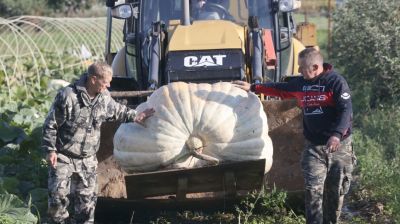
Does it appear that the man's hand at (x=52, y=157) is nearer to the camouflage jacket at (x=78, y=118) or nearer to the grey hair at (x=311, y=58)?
the camouflage jacket at (x=78, y=118)

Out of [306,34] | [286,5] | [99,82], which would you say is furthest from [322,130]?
[306,34]

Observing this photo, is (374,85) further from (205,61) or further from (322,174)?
(322,174)

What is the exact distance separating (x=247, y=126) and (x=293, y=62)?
252 cm

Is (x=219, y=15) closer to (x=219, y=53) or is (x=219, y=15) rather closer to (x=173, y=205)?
(x=219, y=53)

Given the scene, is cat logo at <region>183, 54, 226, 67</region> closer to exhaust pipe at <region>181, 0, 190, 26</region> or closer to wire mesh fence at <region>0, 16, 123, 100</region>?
exhaust pipe at <region>181, 0, 190, 26</region>

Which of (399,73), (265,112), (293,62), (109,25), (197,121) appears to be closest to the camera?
(197,121)

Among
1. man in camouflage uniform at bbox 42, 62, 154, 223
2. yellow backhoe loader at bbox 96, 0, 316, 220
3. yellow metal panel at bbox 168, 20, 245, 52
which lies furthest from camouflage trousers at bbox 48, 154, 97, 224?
yellow metal panel at bbox 168, 20, 245, 52

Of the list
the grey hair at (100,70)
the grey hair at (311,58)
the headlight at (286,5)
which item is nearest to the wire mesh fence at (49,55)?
the headlight at (286,5)

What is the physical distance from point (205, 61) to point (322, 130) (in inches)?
54.7

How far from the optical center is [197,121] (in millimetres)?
5945

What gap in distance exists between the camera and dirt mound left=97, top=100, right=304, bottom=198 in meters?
6.73

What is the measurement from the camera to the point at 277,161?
268 inches

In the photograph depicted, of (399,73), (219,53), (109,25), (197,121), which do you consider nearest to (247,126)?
(197,121)

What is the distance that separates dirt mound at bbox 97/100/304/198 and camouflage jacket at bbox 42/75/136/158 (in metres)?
0.53
